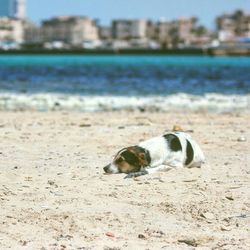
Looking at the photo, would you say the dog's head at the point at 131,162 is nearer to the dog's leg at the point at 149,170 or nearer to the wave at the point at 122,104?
the dog's leg at the point at 149,170

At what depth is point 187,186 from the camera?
9.18 metres

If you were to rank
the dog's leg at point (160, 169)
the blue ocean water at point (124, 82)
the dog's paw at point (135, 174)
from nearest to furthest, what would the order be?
1. the dog's paw at point (135, 174)
2. the dog's leg at point (160, 169)
3. the blue ocean water at point (124, 82)

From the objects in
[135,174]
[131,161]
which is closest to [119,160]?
[131,161]

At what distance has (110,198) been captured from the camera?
8539mm

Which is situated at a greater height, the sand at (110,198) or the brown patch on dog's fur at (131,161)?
the brown patch on dog's fur at (131,161)

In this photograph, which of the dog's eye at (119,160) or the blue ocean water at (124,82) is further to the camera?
the blue ocean water at (124,82)

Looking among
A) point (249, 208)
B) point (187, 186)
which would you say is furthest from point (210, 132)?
point (249, 208)

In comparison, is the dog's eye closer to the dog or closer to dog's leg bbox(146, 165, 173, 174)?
the dog

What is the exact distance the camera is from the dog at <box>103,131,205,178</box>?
9938mm

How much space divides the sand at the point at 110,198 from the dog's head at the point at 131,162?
0.82ft

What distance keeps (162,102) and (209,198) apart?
14.6m

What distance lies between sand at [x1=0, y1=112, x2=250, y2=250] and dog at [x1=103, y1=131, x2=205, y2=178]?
0.62ft

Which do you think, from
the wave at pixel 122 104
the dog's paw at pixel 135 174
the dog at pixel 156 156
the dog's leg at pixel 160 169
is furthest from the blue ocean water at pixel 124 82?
the dog's paw at pixel 135 174

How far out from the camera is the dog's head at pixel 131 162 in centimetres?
993
